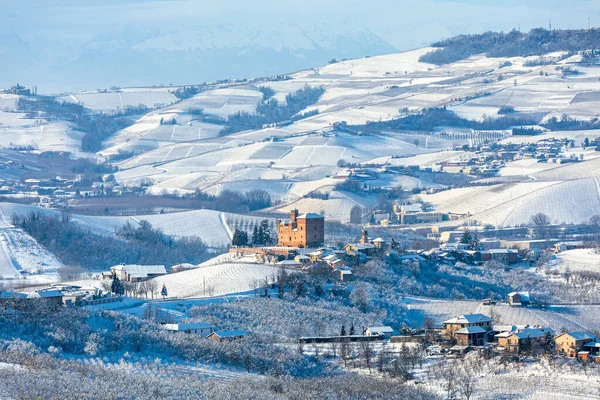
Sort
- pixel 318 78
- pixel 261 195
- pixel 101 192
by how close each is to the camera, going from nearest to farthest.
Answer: pixel 261 195 → pixel 101 192 → pixel 318 78

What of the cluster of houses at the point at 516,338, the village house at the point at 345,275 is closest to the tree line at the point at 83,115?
the village house at the point at 345,275

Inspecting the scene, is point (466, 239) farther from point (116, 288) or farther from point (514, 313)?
point (116, 288)

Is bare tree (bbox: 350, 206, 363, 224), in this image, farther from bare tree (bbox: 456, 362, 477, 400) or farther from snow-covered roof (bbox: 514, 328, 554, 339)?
bare tree (bbox: 456, 362, 477, 400)

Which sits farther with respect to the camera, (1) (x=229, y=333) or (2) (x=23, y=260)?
(2) (x=23, y=260)

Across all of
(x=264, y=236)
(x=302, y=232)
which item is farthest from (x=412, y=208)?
(x=302, y=232)

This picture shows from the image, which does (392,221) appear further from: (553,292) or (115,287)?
(115,287)

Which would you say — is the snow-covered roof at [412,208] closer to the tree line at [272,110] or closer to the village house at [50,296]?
the village house at [50,296]

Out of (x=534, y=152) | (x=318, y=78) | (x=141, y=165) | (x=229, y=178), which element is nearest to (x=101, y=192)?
(x=229, y=178)
